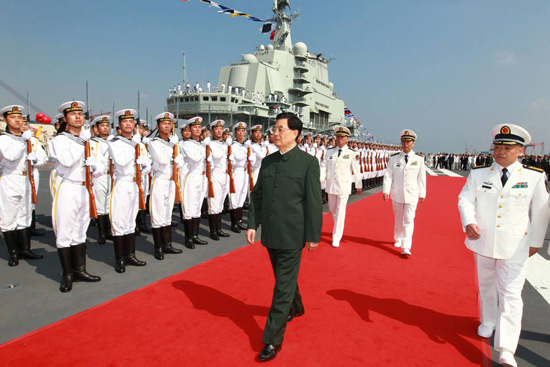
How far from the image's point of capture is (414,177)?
539 centimetres

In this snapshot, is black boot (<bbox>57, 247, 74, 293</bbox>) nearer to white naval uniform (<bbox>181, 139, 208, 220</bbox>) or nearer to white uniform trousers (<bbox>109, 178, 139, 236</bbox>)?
white uniform trousers (<bbox>109, 178, 139, 236</bbox>)

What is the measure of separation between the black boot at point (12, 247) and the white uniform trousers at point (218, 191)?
2.83 metres

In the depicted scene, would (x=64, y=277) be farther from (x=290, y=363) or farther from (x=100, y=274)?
(x=290, y=363)

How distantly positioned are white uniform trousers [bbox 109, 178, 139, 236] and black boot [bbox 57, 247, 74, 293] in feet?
2.20

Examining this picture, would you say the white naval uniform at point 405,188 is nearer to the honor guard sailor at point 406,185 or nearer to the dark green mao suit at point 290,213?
the honor guard sailor at point 406,185

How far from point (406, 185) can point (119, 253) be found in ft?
14.2

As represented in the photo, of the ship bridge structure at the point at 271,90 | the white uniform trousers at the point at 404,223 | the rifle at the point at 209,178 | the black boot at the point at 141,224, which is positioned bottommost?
Answer: the black boot at the point at 141,224

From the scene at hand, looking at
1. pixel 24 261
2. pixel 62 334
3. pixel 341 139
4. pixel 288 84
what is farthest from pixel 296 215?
pixel 288 84

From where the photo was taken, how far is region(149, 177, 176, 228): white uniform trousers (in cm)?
499

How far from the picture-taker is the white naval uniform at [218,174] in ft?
19.9

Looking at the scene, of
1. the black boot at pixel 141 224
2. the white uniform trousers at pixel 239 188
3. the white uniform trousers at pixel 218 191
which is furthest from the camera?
the white uniform trousers at pixel 239 188

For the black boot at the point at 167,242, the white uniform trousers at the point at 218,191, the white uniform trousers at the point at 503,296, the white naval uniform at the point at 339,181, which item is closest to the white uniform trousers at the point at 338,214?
the white naval uniform at the point at 339,181

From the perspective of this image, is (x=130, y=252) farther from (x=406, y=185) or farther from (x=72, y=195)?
(x=406, y=185)

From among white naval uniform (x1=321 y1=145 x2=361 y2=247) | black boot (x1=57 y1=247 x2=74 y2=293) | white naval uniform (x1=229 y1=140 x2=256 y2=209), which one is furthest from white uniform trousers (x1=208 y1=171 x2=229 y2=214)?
black boot (x1=57 y1=247 x2=74 y2=293)
